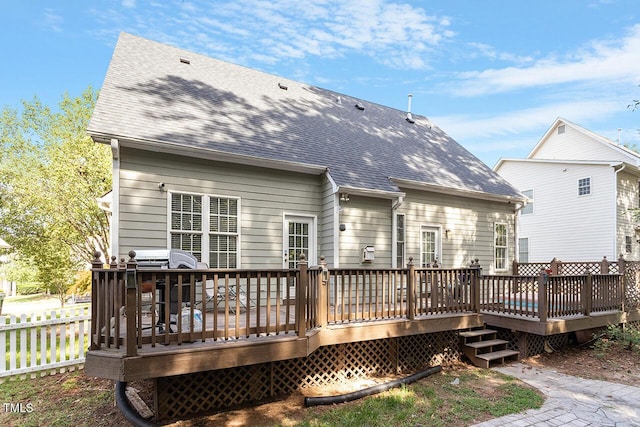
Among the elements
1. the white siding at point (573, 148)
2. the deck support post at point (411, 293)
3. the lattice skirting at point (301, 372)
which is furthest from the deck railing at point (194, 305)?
the white siding at point (573, 148)

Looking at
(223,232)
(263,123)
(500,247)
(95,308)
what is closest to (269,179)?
(223,232)

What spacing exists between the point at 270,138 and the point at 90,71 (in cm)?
1260

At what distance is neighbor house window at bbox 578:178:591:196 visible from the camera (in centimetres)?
1434

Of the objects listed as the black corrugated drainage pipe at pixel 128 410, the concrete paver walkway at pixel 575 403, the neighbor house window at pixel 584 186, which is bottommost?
the concrete paver walkway at pixel 575 403

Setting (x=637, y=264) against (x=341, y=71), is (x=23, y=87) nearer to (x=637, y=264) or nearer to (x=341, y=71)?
(x=341, y=71)

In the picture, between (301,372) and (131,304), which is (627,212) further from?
(131,304)

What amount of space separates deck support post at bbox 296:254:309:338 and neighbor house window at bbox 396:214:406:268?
4.82 meters

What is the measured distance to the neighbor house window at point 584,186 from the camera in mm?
14344

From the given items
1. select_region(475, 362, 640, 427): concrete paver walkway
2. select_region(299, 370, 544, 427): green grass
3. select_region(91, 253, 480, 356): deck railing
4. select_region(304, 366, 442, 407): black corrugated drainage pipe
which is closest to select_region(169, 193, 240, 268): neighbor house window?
select_region(91, 253, 480, 356): deck railing

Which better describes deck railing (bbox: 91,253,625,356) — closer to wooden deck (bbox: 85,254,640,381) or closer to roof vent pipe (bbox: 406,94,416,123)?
wooden deck (bbox: 85,254,640,381)

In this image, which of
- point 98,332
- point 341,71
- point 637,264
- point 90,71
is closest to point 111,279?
point 98,332

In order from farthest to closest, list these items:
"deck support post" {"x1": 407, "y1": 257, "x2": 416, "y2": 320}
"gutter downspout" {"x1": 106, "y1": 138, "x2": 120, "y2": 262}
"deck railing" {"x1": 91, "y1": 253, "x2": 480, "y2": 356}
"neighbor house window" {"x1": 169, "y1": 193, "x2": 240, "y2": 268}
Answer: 1. "neighbor house window" {"x1": 169, "y1": 193, "x2": 240, "y2": 268}
2. "gutter downspout" {"x1": 106, "y1": 138, "x2": 120, "y2": 262}
3. "deck support post" {"x1": 407, "y1": 257, "x2": 416, "y2": 320}
4. "deck railing" {"x1": 91, "y1": 253, "x2": 480, "y2": 356}

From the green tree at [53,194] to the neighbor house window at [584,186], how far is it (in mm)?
18414

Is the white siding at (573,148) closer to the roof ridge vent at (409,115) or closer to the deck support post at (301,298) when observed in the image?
the roof ridge vent at (409,115)
